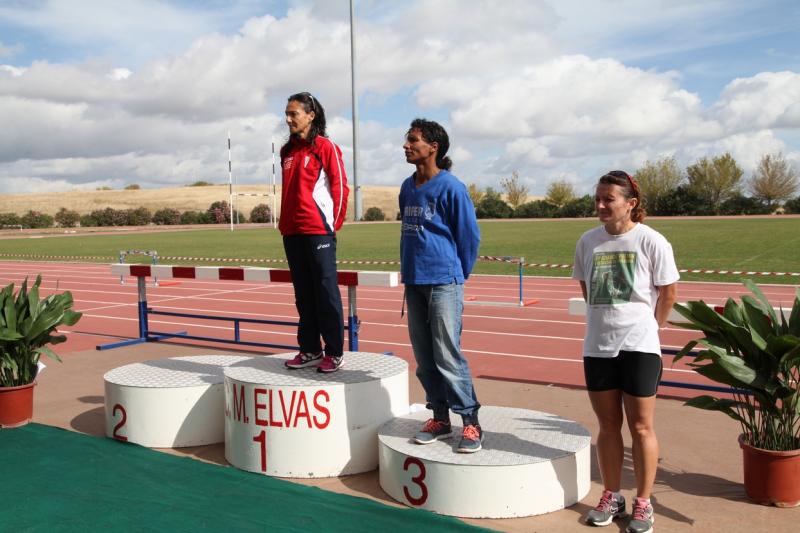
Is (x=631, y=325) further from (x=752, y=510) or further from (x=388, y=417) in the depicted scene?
(x=388, y=417)

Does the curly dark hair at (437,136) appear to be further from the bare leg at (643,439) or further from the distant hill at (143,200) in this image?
the distant hill at (143,200)

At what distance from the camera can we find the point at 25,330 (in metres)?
5.68

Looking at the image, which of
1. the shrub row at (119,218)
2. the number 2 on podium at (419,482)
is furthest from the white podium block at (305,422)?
the shrub row at (119,218)

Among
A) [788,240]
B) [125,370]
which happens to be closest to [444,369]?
[125,370]

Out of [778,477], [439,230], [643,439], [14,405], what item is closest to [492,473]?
[643,439]

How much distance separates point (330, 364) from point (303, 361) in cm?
26

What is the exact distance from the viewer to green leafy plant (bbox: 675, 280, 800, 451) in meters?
3.92

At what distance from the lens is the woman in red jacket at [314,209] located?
495 cm

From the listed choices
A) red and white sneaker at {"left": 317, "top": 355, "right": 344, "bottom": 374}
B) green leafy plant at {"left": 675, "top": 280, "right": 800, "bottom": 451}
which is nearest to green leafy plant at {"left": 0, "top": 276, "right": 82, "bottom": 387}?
red and white sneaker at {"left": 317, "top": 355, "right": 344, "bottom": 374}

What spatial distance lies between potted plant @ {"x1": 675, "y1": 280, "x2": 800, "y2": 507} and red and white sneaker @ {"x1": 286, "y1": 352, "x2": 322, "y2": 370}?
246 centimetres

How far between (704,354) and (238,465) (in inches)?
110

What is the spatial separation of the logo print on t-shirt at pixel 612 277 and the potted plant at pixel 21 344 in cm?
406

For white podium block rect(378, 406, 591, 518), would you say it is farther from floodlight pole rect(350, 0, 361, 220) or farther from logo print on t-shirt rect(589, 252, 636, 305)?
floodlight pole rect(350, 0, 361, 220)

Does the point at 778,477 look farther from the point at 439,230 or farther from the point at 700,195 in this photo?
the point at 700,195
